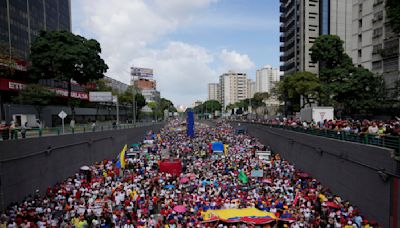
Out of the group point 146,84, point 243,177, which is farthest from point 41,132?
point 146,84

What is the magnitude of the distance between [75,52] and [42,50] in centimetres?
361

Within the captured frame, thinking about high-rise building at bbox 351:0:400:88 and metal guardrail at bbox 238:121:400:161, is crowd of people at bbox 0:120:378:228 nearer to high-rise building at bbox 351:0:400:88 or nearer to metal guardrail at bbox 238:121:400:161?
metal guardrail at bbox 238:121:400:161

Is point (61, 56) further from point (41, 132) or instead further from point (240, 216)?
point (240, 216)

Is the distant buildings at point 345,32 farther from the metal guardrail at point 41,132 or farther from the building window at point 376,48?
the metal guardrail at point 41,132

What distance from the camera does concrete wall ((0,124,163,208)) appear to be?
14.3m

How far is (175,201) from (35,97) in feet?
66.0

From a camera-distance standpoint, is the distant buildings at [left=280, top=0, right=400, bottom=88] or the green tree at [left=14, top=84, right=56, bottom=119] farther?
the distant buildings at [left=280, top=0, right=400, bottom=88]

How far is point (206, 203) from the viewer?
1639cm

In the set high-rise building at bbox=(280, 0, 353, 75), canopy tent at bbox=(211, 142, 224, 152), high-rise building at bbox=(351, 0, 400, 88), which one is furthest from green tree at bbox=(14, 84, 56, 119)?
high-rise building at bbox=(280, 0, 353, 75)

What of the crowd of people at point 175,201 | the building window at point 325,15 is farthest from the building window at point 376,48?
the building window at point 325,15

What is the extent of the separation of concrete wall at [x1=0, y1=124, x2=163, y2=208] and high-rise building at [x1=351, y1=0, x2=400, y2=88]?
118 ft

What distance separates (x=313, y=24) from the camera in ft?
214

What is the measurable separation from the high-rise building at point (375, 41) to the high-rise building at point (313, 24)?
19.6m

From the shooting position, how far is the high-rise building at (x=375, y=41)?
1389 inches
